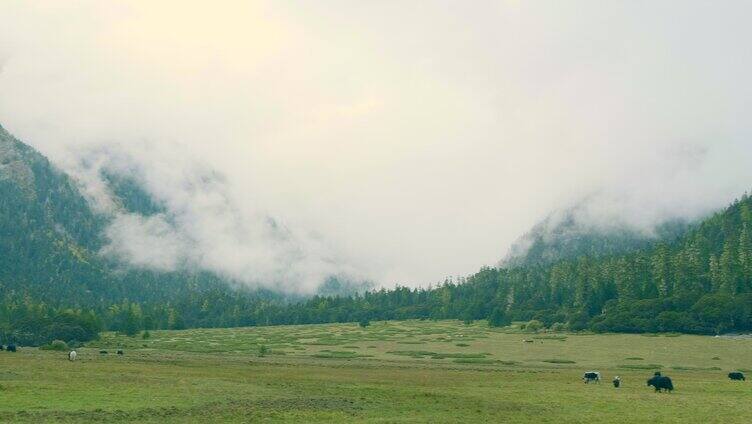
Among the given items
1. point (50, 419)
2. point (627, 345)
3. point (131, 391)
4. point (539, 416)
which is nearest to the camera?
point (50, 419)

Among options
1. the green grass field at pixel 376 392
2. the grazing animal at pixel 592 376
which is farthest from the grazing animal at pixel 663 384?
the grazing animal at pixel 592 376

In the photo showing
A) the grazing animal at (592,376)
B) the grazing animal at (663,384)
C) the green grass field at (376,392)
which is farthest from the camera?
the grazing animal at (592,376)

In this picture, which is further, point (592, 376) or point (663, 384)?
point (592, 376)

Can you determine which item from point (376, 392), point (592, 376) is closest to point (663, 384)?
point (592, 376)

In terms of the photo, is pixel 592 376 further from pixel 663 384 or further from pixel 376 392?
pixel 376 392

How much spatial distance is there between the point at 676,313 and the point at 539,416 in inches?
6358

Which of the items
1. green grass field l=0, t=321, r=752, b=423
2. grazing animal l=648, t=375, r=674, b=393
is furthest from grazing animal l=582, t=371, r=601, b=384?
grazing animal l=648, t=375, r=674, b=393

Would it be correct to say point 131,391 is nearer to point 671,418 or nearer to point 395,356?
point 671,418

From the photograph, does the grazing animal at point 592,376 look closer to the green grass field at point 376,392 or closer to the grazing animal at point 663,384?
the green grass field at point 376,392

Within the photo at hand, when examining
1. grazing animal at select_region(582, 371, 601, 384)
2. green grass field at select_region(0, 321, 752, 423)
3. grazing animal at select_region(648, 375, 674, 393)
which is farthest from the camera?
grazing animal at select_region(582, 371, 601, 384)

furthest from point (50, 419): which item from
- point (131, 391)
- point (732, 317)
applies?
point (732, 317)

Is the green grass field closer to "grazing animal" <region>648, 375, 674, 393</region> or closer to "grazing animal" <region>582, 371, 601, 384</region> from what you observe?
"grazing animal" <region>582, 371, 601, 384</region>

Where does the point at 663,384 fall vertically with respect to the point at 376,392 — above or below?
above

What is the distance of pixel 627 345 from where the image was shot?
529ft
